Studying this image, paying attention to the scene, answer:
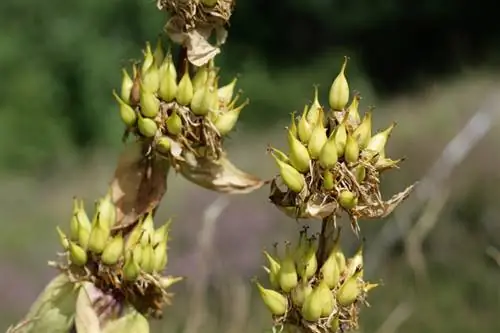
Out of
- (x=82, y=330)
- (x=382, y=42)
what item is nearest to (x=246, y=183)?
(x=82, y=330)

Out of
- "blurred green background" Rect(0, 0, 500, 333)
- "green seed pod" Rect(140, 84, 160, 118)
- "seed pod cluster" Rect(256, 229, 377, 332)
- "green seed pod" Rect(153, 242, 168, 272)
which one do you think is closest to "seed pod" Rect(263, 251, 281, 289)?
"seed pod cluster" Rect(256, 229, 377, 332)

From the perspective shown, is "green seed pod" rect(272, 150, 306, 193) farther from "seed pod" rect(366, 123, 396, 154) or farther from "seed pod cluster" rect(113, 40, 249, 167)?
"seed pod cluster" rect(113, 40, 249, 167)

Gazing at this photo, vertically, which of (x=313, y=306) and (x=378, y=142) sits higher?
(x=378, y=142)

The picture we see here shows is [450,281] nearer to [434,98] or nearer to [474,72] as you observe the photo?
[434,98]

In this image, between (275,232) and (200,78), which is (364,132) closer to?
(200,78)

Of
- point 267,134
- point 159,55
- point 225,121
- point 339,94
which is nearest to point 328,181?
point 339,94

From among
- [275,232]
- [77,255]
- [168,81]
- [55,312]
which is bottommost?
[275,232]
